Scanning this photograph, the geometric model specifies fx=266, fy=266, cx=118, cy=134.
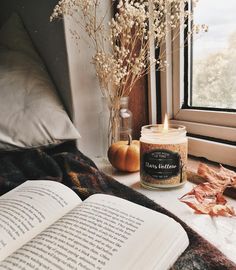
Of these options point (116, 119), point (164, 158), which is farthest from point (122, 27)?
point (164, 158)

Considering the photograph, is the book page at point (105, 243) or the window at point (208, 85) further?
the window at point (208, 85)

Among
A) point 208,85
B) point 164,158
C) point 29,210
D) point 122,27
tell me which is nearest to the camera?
point 29,210

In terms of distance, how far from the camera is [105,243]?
358mm

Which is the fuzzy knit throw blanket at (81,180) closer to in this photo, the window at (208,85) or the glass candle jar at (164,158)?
the glass candle jar at (164,158)

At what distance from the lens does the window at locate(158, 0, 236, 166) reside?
0.76 m

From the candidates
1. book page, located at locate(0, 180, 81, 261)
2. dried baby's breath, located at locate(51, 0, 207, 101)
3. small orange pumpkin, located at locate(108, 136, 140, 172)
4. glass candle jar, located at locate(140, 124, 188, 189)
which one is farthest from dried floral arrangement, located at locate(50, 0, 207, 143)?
book page, located at locate(0, 180, 81, 261)

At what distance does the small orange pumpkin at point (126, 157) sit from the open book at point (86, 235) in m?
0.25

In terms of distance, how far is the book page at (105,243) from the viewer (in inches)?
13.0

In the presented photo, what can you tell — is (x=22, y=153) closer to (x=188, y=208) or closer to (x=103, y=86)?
(x=103, y=86)

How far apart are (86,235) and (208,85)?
2.14ft

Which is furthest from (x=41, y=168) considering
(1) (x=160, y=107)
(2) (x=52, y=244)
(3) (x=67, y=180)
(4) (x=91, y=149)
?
(1) (x=160, y=107)

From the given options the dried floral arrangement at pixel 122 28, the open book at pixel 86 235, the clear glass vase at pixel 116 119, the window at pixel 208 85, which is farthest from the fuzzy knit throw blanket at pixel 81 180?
the window at pixel 208 85

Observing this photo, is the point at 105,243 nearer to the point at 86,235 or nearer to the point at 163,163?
the point at 86,235

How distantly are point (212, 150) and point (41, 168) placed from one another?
19.5 inches
